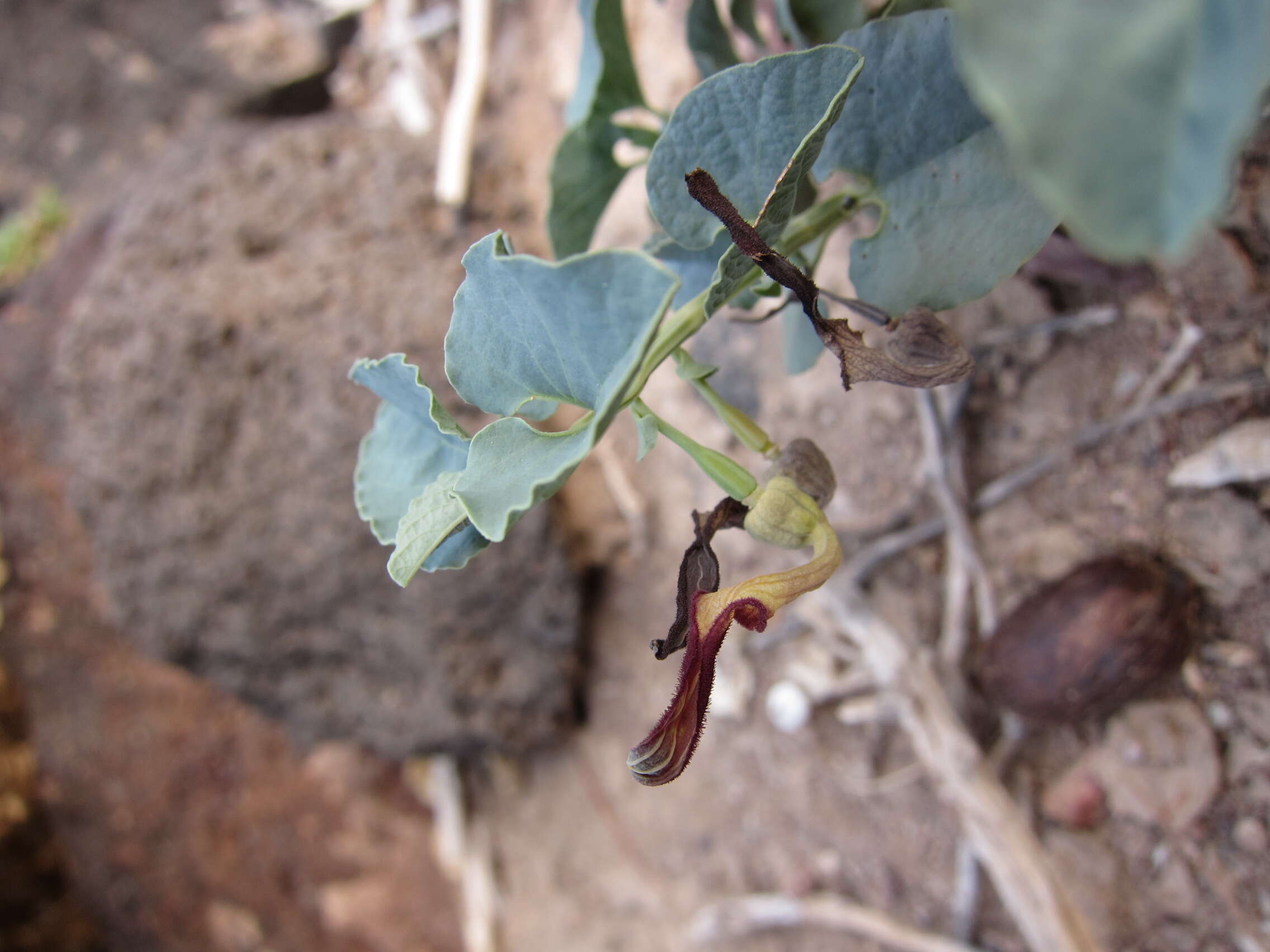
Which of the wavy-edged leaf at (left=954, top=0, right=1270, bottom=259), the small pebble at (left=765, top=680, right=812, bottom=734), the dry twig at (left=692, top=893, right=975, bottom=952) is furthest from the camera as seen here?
the small pebble at (left=765, top=680, right=812, bottom=734)

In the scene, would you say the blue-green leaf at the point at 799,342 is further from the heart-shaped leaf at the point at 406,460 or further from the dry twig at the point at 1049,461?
the dry twig at the point at 1049,461

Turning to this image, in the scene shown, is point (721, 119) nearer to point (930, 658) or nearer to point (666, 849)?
point (930, 658)

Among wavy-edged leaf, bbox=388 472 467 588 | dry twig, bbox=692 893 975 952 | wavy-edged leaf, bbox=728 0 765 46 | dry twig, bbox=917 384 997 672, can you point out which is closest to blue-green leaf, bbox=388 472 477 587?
wavy-edged leaf, bbox=388 472 467 588

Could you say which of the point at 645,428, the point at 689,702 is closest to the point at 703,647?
the point at 689,702

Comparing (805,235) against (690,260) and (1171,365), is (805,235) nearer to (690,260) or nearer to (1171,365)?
(690,260)

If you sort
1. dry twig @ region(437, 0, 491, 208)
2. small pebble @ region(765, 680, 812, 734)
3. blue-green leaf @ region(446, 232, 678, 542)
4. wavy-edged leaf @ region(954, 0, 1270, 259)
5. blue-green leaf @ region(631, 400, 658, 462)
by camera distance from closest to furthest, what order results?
wavy-edged leaf @ region(954, 0, 1270, 259)
blue-green leaf @ region(446, 232, 678, 542)
blue-green leaf @ region(631, 400, 658, 462)
small pebble @ region(765, 680, 812, 734)
dry twig @ region(437, 0, 491, 208)

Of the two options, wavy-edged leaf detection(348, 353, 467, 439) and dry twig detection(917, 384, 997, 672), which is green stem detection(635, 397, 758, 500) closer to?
wavy-edged leaf detection(348, 353, 467, 439)

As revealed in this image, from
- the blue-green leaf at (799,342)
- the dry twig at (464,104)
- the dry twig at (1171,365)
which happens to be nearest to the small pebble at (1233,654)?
the dry twig at (1171,365)
